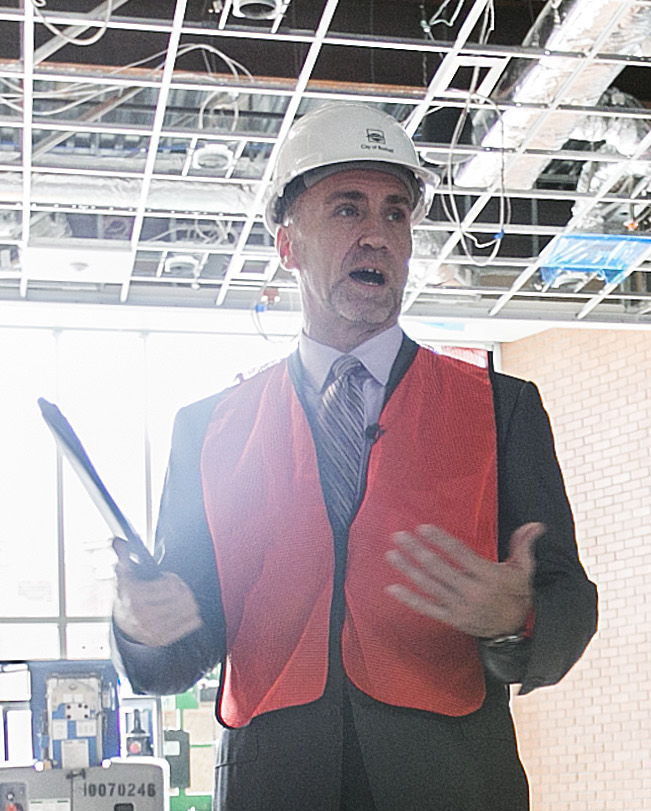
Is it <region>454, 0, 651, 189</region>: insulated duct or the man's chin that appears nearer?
the man's chin

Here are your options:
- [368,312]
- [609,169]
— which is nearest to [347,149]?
[368,312]

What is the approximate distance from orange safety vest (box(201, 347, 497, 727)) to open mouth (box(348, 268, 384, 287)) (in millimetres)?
136

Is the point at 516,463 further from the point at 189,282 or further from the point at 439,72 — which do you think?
the point at 189,282

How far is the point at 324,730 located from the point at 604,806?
755 cm

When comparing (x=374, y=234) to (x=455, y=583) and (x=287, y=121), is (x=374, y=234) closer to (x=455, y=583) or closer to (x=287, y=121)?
(x=455, y=583)

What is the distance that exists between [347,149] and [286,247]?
197 mm

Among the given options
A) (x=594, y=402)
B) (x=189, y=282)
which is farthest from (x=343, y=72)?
(x=594, y=402)

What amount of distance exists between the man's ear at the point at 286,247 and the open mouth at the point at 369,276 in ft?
0.69

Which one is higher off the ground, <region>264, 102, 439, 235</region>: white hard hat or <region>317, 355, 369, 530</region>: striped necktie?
<region>264, 102, 439, 235</region>: white hard hat

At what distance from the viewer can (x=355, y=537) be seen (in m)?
1.73

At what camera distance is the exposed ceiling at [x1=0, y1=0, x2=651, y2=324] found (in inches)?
180

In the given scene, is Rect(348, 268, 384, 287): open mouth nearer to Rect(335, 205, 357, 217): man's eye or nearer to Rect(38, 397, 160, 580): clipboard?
Rect(335, 205, 357, 217): man's eye

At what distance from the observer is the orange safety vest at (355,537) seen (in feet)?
5.49

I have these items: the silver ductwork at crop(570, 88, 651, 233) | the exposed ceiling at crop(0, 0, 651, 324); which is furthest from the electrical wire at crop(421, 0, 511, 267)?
the silver ductwork at crop(570, 88, 651, 233)
